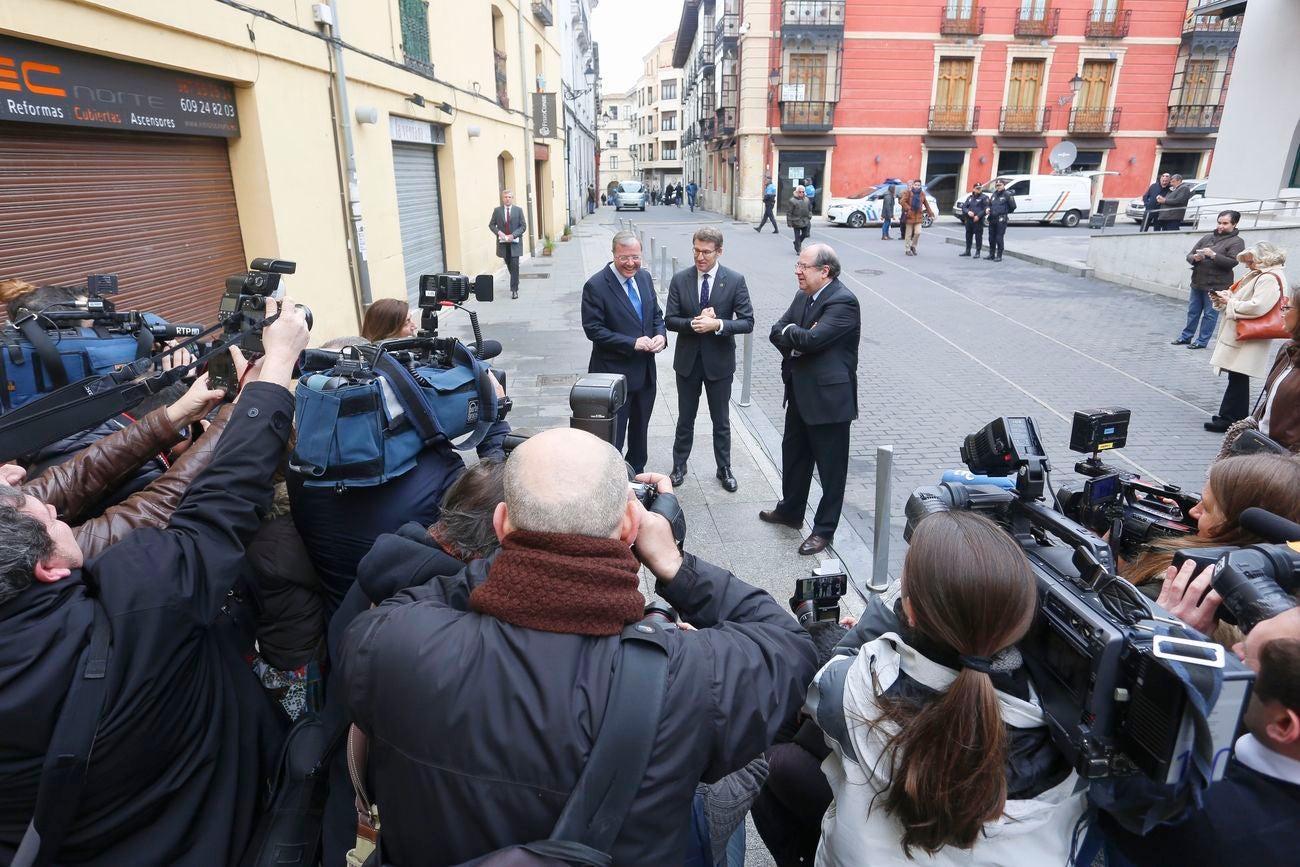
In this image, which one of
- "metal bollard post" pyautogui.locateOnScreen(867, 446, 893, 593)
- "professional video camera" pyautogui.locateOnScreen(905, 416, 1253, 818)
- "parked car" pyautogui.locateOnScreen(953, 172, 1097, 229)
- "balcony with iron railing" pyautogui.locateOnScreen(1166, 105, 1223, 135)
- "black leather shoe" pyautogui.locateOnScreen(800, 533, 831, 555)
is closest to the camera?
"professional video camera" pyautogui.locateOnScreen(905, 416, 1253, 818)

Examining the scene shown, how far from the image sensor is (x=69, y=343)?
278 cm

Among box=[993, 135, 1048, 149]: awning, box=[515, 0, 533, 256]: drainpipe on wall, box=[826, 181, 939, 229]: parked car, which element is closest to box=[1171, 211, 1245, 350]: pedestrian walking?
box=[515, 0, 533, 256]: drainpipe on wall

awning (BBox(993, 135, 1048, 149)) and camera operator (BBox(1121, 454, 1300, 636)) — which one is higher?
awning (BBox(993, 135, 1048, 149))

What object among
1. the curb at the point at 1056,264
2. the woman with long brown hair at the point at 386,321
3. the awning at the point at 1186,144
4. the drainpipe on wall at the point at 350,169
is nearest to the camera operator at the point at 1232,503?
the woman with long brown hair at the point at 386,321

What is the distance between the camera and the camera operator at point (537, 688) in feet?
4.30

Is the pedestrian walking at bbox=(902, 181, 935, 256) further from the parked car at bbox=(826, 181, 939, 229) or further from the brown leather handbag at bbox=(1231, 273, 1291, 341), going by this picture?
the brown leather handbag at bbox=(1231, 273, 1291, 341)

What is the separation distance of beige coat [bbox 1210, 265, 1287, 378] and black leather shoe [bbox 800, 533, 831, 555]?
4619 mm

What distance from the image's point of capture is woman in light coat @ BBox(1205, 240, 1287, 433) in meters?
6.48

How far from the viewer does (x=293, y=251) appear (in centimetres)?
750

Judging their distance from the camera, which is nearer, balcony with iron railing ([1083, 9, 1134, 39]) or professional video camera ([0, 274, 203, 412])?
professional video camera ([0, 274, 203, 412])

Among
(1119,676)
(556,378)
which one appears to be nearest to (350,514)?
(1119,676)

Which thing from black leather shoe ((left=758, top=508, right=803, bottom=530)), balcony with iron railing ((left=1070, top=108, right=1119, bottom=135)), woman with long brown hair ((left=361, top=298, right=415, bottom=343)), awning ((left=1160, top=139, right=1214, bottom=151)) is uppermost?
balcony with iron railing ((left=1070, top=108, right=1119, bottom=135))

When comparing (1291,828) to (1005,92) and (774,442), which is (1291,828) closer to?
(774,442)

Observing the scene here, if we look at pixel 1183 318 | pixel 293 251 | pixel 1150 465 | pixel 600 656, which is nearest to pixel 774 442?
pixel 1150 465
